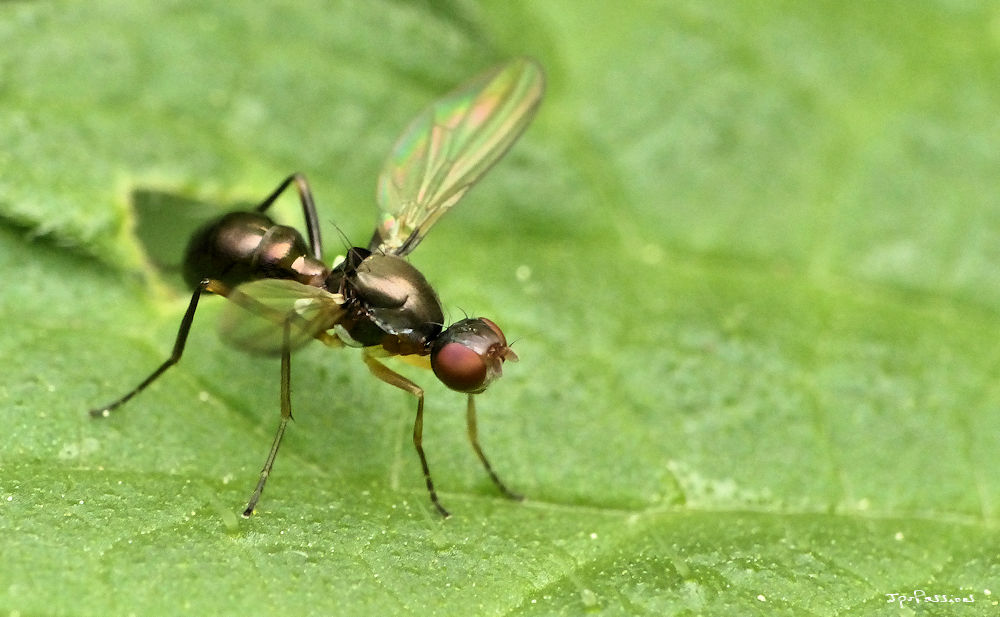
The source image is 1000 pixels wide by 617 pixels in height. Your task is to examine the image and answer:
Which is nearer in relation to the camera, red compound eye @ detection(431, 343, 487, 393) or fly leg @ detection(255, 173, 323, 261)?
red compound eye @ detection(431, 343, 487, 393)

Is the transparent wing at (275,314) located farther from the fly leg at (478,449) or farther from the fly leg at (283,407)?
the fly leg at (478,449)

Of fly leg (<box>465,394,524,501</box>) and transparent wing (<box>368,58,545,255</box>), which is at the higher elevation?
transparent wing (<box>368,58,545,255</box>)

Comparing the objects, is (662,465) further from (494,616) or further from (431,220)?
(431,220)

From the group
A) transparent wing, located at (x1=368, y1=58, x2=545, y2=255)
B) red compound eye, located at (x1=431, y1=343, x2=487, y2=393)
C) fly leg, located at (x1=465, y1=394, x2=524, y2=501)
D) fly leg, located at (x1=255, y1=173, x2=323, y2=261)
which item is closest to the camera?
red compound eye, located at (x1=431, y1=343, x2=487, y2=393)

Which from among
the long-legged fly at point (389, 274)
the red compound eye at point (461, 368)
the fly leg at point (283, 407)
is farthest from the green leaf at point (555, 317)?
the red compound eye at point (461, 368)

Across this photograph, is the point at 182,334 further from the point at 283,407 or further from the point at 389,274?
the point at 389,274

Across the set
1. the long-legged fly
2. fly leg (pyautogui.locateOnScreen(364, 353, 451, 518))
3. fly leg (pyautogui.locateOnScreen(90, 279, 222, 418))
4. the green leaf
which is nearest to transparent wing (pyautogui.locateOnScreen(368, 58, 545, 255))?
the long-legged fly

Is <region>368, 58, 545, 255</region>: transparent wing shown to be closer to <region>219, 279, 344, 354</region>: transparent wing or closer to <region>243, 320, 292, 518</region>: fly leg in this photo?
<region>219, 279, 344, 354</region>: transparent wing
